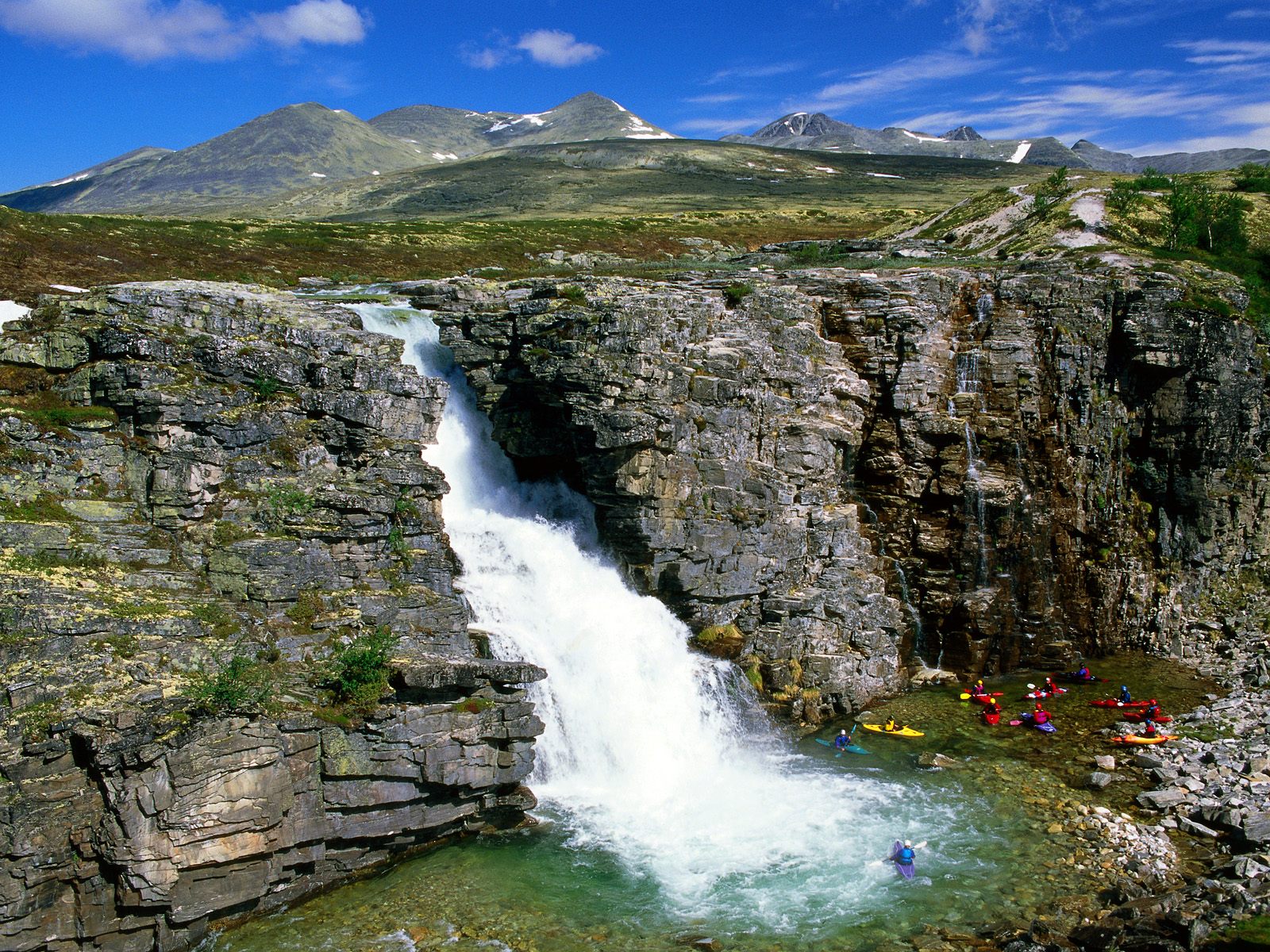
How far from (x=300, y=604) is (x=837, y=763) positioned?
17.6 metres

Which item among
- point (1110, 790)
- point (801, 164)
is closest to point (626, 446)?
point (1110, 790)

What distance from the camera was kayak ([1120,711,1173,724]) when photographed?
99.0ft

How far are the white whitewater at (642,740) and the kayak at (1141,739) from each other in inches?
329

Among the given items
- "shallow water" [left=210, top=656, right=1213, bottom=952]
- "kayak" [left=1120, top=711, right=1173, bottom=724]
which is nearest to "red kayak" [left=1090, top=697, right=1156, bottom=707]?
"kayak" [left=1120, top=711, right=1173, bottom=724]

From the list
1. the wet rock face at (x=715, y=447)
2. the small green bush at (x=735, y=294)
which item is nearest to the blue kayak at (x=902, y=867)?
the wet rock face at (x=715, y=447)

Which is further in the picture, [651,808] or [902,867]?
[651,808]

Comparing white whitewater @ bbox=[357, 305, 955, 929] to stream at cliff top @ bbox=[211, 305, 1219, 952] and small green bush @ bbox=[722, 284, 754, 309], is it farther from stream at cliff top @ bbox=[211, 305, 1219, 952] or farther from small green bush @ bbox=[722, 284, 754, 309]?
small green bush @ bbox=[722, 284, 754, 309]

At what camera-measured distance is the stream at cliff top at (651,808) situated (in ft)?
64.5

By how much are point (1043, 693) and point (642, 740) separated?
16389 mm

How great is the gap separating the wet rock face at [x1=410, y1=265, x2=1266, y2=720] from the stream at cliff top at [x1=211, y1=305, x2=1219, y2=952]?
6.60ft

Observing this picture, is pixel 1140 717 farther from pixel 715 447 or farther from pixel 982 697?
pixel 715 447

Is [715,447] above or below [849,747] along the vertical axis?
above

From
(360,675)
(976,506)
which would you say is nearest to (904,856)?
(360,675)

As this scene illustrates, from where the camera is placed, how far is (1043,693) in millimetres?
32875
